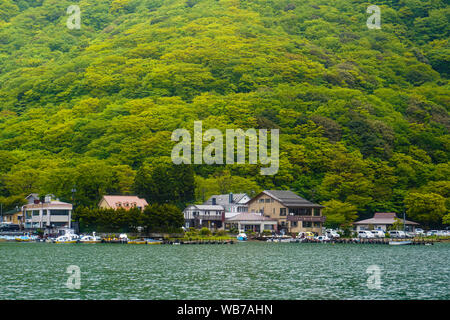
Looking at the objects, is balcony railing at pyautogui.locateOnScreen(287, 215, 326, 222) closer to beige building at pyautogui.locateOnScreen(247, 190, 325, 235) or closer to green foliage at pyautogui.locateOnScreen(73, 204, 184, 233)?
beige building at pyautogui.locateOnScreen(247, 190, 325, 235)

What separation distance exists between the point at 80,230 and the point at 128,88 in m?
104

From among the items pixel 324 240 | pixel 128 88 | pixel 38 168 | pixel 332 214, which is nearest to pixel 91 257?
pixel 324 240

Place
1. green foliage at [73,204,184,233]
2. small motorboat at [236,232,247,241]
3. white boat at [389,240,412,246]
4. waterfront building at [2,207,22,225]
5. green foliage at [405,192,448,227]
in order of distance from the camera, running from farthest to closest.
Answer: waterfront building at [2,207,22,225] → green foliage at [405,192,448,227] → small motorboat at [236,232,247,241] → white boat at [389,240,412,246] → green foliage at [73,204,184,233]

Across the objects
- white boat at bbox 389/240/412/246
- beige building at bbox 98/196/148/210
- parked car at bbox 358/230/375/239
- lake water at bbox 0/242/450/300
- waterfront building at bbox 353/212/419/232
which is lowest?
lake water at bbox 0/242/450/300

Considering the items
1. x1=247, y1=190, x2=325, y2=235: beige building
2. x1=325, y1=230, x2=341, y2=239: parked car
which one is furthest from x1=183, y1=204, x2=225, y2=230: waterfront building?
x1=325, y1=230, x2=341, y2=239: parked car

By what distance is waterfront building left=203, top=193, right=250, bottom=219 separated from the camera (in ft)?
353

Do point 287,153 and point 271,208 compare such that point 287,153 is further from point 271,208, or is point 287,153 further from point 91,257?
point 91,257

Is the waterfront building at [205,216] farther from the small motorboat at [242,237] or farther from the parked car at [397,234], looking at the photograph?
the parked car at [397,234]

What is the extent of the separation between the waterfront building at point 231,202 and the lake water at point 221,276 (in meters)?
43.5

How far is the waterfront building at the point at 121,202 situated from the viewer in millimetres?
99688

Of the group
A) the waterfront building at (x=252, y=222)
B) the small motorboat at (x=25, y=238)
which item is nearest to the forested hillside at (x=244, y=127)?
the waterfront building at (x=252, y=222)

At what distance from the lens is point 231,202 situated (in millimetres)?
109312

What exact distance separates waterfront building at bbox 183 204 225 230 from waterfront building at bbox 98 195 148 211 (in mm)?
8303

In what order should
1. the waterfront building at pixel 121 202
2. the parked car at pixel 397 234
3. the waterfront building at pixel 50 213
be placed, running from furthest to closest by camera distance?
the waterfront building at pixel 50 213 → the waterfront building at pixel 121 202 → the parked car at pixel 397 234
